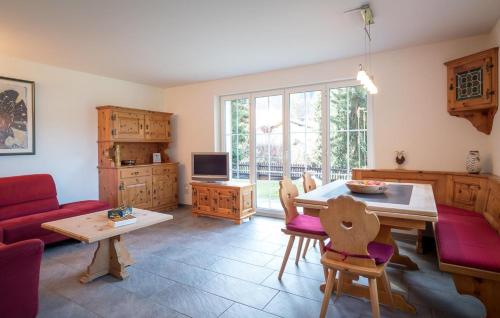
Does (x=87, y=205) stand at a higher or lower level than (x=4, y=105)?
lower

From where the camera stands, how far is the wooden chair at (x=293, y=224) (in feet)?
7.93

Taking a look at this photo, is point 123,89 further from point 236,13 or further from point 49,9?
point 236,13

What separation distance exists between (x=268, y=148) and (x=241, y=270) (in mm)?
2462

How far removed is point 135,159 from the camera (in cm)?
521

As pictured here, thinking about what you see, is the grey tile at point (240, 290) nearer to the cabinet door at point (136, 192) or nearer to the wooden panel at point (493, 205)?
the wooden panel at point (493, 205)

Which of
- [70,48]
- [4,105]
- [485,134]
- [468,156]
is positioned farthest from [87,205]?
[485,134]

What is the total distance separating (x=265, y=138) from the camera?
4820 millimetres

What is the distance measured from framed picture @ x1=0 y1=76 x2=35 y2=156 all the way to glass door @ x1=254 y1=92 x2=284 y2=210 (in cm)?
332

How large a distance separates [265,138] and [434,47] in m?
2.65

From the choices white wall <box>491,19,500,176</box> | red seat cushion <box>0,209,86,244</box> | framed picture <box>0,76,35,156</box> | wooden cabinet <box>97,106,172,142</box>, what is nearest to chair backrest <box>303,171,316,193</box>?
white wall <box>491,19,500,176</box>

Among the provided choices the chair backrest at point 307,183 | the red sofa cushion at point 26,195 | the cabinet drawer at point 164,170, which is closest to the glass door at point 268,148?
the chair backrest at point 307,183

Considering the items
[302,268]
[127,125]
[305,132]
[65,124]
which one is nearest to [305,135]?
[305,132]

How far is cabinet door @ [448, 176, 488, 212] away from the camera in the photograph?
2811mm

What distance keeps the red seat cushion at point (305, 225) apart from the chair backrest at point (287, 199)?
6cm
